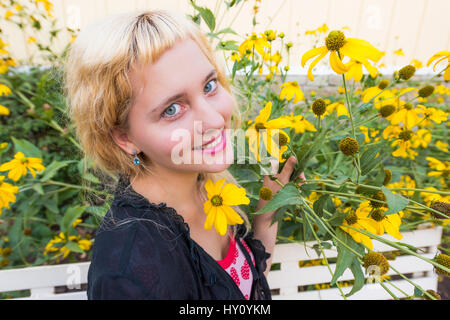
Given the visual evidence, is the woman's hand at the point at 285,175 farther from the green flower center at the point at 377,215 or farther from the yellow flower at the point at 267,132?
the green flower center at the point at 377,215

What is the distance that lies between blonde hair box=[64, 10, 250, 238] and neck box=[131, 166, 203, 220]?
28mm

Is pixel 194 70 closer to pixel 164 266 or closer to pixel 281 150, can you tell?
pixel 281 150

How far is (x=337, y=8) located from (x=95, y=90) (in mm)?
2396

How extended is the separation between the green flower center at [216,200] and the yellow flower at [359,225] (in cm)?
24

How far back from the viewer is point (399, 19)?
7.95ft

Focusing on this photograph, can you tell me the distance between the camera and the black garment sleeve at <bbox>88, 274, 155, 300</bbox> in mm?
479

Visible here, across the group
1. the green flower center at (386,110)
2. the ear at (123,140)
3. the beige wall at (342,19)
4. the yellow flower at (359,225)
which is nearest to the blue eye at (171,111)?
the ear at (123,140)

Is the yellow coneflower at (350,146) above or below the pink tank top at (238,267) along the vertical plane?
above

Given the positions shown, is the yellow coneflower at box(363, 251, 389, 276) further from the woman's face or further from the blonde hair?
the blonde hair

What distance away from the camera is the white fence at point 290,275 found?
2.80 feet

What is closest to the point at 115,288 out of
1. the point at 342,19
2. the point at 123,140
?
the point at 123,140

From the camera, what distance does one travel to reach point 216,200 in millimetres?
603

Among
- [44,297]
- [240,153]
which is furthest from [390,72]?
[44,297]
